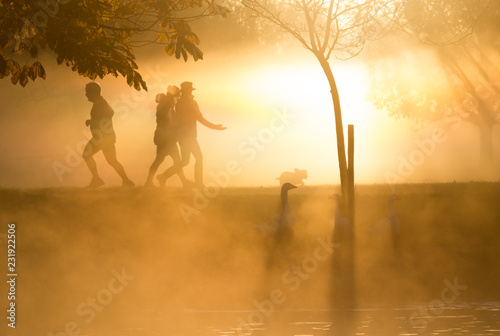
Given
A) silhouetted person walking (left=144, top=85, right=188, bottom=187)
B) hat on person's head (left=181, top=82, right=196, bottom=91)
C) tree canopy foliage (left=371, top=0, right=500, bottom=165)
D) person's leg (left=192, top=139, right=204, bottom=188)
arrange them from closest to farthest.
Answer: person's leg (left=192, top=139, right=204, bottom=188) < silhouetted person walking (left=144, top=85, right=188, bottom=187) < hat on person's head (left=181, top=82, right=196, bottom=91) < tree canopy foliage (left=371, top=0, right=500, bottom=165)

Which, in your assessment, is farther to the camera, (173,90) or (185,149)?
(173,90)

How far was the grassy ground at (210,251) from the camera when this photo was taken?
48.9 feet

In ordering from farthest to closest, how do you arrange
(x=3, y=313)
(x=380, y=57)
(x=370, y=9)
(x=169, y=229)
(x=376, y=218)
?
1. (x=380, y=57)
2. (x=370, y=9)
3. (x=376, y=218)
4. (x=169, y=229)
5. (x=3, y=313)

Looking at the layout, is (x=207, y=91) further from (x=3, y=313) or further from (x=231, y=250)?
(x=3, y=313)

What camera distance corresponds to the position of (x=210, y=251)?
63.9 feet

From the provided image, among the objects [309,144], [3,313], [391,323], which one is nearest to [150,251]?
[3,313]

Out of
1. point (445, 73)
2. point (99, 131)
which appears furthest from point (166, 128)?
point (445, 73)

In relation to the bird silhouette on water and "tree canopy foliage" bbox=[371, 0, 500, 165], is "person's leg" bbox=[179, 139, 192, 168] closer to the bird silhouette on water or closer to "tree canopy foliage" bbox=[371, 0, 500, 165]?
the bird silhouette on water

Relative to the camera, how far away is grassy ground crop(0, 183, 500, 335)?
14.9 meters

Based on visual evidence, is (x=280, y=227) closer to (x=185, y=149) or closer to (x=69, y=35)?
(x=185, y=149)

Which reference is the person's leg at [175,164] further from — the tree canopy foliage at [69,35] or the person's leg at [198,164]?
the tree canopy foliage at [69,35]

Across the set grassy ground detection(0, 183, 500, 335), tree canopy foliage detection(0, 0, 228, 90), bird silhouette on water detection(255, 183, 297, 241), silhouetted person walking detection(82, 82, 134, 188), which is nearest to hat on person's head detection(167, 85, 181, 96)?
silhouetted person walking detection(82, 82, 134, 188)

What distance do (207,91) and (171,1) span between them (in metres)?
41.6

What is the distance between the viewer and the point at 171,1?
17.4 metres
